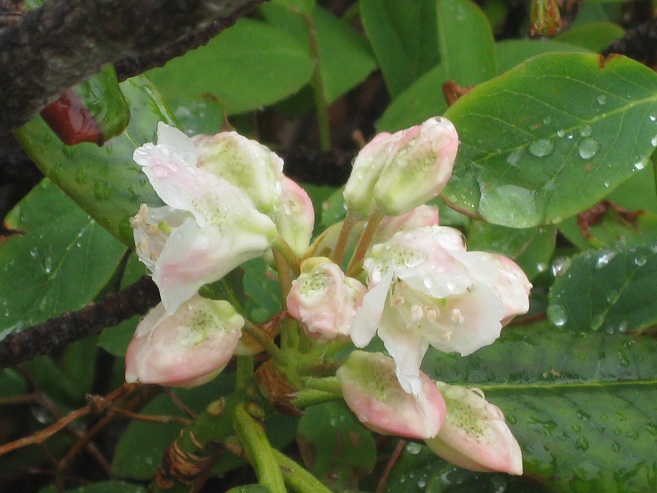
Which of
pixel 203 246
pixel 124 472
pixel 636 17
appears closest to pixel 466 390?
pixel 203 246

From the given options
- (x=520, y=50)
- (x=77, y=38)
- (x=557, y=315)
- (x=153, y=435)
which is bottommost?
(x=153, y=435)

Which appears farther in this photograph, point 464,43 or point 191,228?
point 464,43

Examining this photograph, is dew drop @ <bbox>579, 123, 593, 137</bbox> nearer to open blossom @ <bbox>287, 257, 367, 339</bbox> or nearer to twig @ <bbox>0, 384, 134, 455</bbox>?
open blossom @ <bbox>287, 257, 367, 339</bbox>

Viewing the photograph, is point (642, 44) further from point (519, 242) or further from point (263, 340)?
point (263, 340)

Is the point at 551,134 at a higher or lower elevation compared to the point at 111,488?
higher

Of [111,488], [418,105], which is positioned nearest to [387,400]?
[111,488]

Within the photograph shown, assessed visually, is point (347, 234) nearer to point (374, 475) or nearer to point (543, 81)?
point (543, 81)
